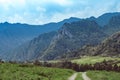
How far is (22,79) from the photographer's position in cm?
4675

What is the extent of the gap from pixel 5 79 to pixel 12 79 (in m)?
1.31

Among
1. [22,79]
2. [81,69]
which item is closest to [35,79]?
[22,79]

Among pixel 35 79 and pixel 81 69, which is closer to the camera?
pixel 35 79

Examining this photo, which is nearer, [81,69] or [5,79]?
[5,79]

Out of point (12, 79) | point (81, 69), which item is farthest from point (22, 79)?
point (81, 69)

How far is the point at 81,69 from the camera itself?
197 meters

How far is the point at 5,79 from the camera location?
44562 millimetres

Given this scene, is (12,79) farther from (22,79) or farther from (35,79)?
(35,79)

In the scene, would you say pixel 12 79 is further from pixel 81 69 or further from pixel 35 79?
pixel 81 69

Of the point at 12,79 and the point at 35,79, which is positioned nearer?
the point at 12,79

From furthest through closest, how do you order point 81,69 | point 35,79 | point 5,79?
point 81,69 < point 35,79 < point 5,79

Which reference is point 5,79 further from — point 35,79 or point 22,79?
point 35,79

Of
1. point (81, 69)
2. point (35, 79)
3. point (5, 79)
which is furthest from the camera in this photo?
point (81, 69)

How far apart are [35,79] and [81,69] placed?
148 m
